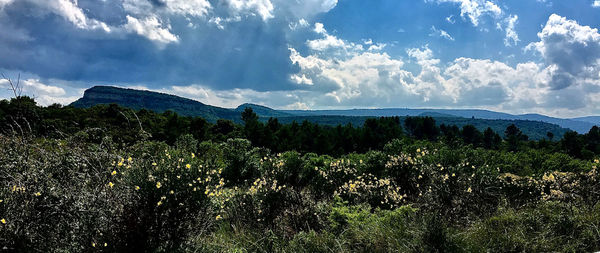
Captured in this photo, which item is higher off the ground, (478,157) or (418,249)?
(478,157)

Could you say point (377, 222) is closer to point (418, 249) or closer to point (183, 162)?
point (418, 249)

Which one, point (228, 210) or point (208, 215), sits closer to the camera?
point (208, 215)

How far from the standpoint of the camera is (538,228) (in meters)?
Answer: 4.14

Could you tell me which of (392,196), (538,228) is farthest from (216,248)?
(538,228)

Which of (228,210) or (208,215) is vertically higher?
(208,215)

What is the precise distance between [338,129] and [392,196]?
34806 millimetres

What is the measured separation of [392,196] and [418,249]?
2155 mm

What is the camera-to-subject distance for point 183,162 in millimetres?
4043

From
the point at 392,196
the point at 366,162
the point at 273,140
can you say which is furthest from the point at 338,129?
the point at 392,196

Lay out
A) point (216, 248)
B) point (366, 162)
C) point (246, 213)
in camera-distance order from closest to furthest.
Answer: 1. point (216, 248)
2. point (246, 213)
3. point (366, 162)

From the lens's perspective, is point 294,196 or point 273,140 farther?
point 273,140

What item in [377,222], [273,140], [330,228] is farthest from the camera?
[273,140]

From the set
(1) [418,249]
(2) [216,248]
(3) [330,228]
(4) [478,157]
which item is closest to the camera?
(1) [418,249]

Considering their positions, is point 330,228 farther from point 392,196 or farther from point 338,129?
point 338,129
